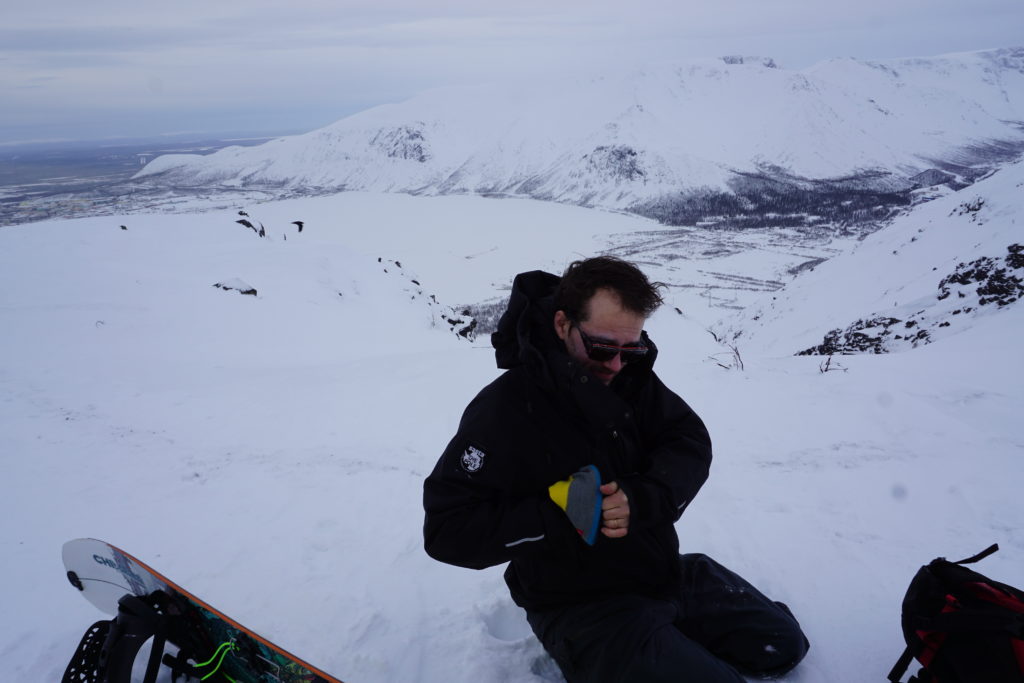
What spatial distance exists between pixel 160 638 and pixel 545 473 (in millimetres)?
2297

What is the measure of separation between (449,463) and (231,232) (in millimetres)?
22198

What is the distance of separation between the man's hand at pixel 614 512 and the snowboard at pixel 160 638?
1.62 m

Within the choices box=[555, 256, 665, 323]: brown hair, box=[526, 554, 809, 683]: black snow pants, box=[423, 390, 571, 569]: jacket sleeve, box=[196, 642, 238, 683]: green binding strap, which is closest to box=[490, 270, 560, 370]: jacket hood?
box=[555, 256, 665, 323]: brown hair

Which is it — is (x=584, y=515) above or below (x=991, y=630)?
above

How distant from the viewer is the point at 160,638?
288 cm

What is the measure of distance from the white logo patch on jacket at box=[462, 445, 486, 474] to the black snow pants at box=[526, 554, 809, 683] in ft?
3.10

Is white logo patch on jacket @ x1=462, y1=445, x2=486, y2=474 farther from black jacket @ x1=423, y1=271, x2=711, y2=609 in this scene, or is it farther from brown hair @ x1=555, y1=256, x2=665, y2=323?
brown hair @ x1=555, y1=256, x2=665, y2=323

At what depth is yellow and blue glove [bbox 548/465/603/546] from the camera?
2383 mm

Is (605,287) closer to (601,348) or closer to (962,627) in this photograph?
(601,348)

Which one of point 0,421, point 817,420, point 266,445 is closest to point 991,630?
point 817,420

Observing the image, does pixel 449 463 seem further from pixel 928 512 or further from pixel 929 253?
pixel 929 253

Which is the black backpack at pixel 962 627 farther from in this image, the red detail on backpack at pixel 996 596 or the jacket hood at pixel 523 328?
the jacket hood at pixel 523 328

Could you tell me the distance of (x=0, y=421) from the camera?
6902 mm

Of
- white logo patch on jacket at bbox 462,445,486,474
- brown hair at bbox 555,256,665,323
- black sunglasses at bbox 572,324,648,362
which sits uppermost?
brown hair at bbox 555,256,665,323
